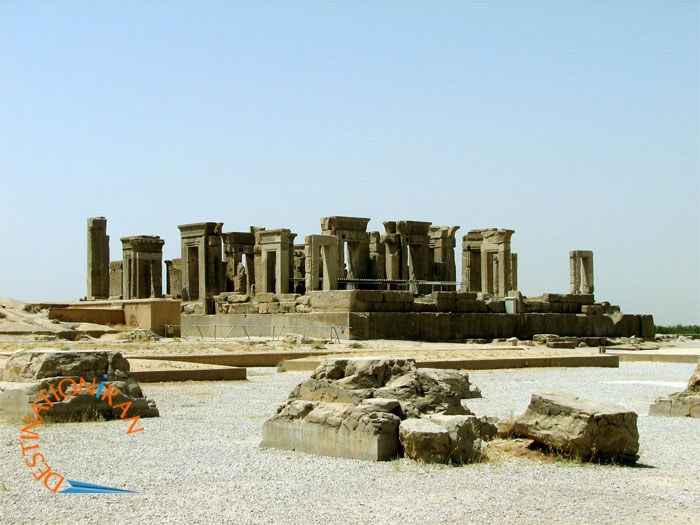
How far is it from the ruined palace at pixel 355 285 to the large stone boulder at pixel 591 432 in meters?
18.8

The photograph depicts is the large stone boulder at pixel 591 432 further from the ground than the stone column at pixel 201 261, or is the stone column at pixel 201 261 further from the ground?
the stone column at pixel 201 261

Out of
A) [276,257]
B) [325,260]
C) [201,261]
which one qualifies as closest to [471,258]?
[276,257]

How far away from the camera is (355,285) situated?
37906 mm

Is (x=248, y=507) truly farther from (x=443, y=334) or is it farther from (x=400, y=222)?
(x=400, y=222)

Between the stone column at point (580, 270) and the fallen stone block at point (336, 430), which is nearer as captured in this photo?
the fallen stone block at point (336, 430)

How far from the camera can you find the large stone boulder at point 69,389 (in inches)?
400

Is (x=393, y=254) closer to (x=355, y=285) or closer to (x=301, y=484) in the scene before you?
(x=355, y=285)

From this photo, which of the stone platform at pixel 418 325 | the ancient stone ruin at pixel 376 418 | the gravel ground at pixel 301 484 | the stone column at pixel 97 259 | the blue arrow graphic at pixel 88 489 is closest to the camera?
the gravel ground at pixel 301 484

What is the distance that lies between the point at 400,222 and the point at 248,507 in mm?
34012

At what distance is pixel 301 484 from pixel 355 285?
3090cm

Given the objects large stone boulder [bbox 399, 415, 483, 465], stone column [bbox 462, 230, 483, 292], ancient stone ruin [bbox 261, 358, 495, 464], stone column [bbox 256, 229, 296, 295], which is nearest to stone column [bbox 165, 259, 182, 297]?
stone column [bbox 256, 229, 296, 295]

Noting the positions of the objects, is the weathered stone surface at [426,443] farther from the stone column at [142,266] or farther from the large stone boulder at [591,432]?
the stone column at [142,266]

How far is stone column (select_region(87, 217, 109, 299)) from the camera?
140ft

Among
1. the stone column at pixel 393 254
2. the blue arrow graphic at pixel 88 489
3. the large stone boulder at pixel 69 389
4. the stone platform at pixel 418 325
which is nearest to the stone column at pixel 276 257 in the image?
the stone platform at pixel 418 325
